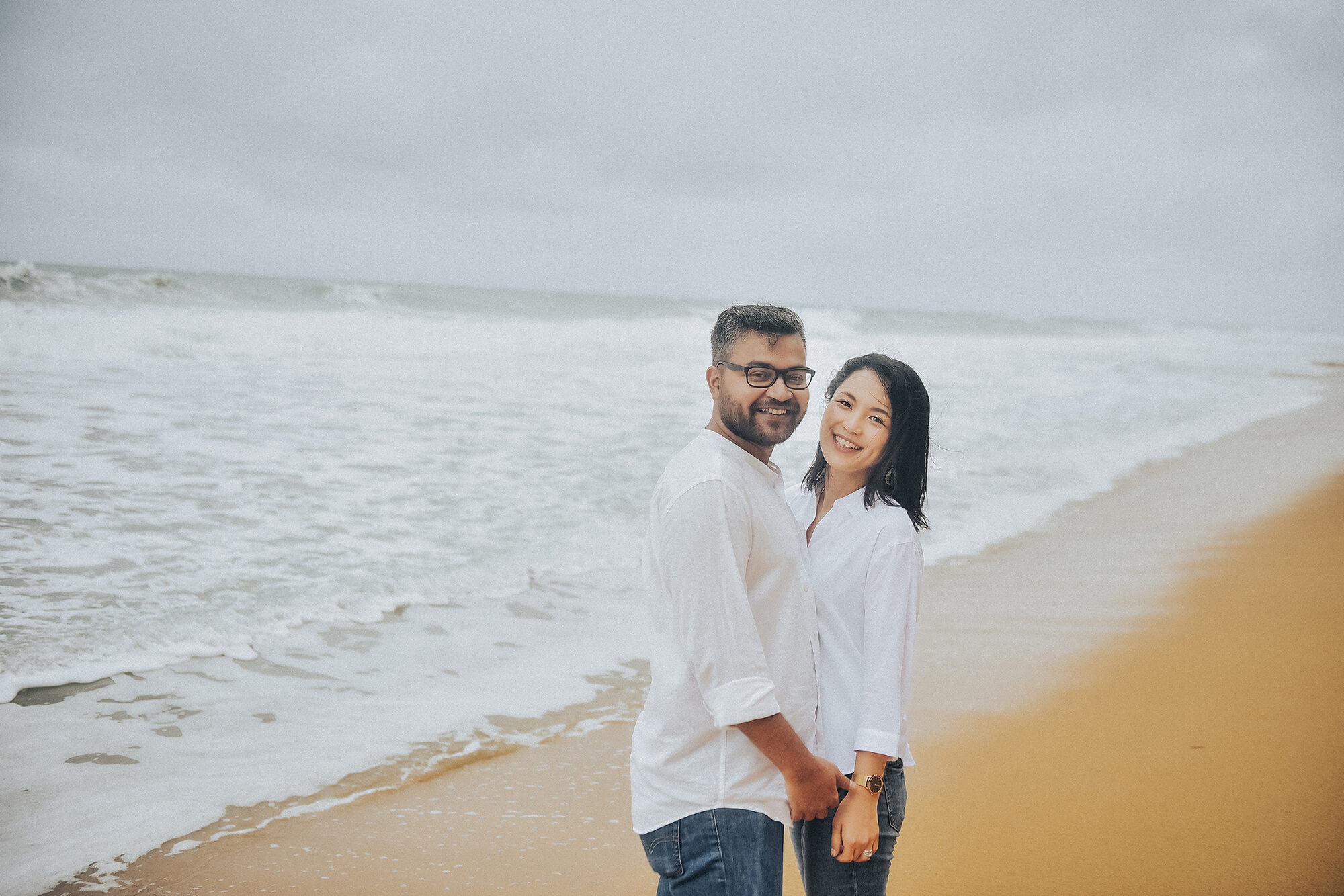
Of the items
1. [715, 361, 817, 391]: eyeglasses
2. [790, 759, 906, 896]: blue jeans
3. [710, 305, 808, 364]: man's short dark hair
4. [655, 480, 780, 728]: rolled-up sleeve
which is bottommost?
[790, 759, 906, 896]: blue jeans

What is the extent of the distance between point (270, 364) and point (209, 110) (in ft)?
125

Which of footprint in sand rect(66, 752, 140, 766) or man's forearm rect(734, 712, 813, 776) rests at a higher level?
man's forearm rect(734, 712, 813, 776)

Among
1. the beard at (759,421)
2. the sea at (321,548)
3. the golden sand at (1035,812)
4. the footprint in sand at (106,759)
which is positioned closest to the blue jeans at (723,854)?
the beard at (759,421)

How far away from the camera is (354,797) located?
3.36 meters

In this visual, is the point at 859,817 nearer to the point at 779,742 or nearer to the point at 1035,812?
the point at 779,742

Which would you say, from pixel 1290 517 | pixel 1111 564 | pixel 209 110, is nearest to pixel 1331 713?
pixel 1111 564

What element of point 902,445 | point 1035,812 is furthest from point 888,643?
point 1035,812

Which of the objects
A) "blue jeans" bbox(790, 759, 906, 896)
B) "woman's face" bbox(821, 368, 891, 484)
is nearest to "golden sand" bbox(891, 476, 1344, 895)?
"blue jeans" bbox(790, 759, 906, 896)

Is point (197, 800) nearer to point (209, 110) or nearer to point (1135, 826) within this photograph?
point (1135, 826)

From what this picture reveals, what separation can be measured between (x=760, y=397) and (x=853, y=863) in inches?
39.7

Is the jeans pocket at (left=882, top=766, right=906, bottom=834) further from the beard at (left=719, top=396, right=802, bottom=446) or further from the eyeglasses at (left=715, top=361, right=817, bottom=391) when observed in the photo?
the eyeglasses at (left=715, top=361, right=817, bottom=391)

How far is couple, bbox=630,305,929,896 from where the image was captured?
167 cm

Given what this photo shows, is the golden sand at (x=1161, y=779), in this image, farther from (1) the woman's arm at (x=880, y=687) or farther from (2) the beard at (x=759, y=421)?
(2) the beard at (x=759, y=421)

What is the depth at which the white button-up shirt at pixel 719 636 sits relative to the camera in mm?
1661
